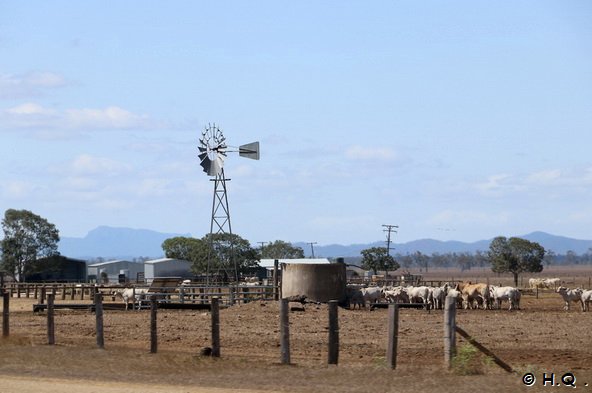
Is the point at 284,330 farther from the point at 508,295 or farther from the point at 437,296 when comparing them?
the point at 508,295

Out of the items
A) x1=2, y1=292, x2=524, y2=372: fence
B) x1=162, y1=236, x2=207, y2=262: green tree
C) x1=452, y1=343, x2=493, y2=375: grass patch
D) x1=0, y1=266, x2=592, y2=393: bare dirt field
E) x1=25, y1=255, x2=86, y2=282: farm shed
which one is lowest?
x1=0, y1=266, x2=592, y2=393: bare dirt field

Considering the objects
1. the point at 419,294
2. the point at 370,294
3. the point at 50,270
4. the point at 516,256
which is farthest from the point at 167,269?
the point at 370,294

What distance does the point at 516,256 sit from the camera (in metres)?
107

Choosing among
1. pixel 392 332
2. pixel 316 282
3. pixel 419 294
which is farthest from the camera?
pixel 419 294

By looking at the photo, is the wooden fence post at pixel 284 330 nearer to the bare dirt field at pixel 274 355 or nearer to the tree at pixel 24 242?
the bare dirt field at pixel 274 355

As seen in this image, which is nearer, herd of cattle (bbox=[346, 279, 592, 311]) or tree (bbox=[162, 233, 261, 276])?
herd of cattle (bbox=[346, 279, 592, 311])

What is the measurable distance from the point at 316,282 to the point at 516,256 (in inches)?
2628

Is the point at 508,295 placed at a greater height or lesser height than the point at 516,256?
lesser

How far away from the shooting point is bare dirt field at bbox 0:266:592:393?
59.3 ft

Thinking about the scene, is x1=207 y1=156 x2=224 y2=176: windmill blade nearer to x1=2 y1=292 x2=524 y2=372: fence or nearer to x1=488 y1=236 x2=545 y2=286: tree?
x1=2 y1=292 x2=524 y2=372: fence

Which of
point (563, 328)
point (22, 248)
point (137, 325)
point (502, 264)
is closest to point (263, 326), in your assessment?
point (137, 325)

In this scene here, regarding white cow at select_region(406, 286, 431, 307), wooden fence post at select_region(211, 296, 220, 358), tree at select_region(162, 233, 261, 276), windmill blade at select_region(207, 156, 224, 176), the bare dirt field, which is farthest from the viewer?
tree at select_region(162, 233, 261, 276)
